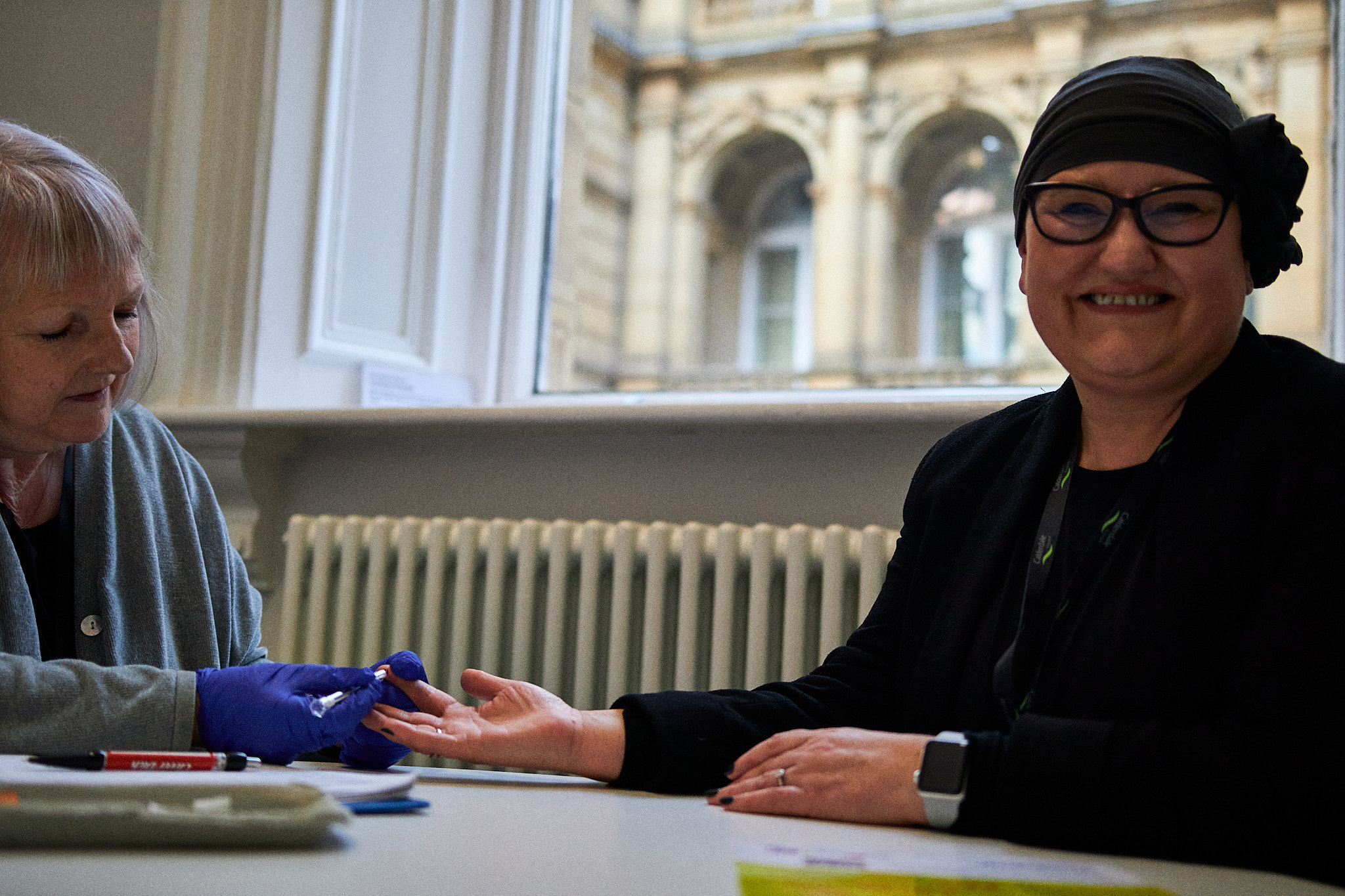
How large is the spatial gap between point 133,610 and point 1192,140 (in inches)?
48.6

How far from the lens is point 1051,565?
111 centimetres

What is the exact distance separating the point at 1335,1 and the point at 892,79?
26.8 ft

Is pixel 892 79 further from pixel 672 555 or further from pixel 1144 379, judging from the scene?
pixel 1144 379

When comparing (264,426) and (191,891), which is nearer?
(191,891)

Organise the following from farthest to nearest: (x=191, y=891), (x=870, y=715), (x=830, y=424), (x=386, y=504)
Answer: (x=386, y=504) → (x=830, y=424) → (x=870, y=715) → (x=191, y=891)

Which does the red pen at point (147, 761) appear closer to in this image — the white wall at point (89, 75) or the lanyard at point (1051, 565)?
the lanyard at point (1051, 565)

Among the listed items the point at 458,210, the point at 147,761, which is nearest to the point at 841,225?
the point at 458,210

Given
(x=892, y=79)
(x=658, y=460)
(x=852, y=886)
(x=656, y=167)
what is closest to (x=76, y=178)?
(x=852, y=886)

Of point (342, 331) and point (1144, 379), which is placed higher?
point (342, 331)

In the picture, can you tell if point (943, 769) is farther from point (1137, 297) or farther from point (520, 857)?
point (1137, 297)

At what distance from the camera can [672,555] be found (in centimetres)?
214

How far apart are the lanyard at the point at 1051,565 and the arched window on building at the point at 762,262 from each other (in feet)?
38.7

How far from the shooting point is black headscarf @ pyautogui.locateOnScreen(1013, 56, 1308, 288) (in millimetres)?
1027

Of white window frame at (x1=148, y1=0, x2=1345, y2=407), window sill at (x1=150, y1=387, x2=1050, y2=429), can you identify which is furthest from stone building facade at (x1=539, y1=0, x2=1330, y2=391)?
window sill at (x1=150, y1=387, x2=1050, y2=429)
